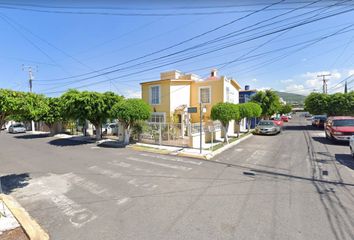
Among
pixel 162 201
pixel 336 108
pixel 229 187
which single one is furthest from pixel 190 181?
pixel 336 108

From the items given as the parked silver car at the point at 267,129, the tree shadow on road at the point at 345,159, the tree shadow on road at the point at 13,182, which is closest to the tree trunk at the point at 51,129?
the tree shadow on road at the point at 13,182

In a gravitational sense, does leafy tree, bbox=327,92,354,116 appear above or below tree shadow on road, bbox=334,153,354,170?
above

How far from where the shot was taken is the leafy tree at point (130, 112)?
14.6m

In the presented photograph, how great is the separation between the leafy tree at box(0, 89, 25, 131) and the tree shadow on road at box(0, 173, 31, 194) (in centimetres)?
231

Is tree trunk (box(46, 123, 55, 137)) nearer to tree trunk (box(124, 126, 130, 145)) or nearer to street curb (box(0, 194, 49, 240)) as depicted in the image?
tree trunk (box(124, 126, 130, 145))

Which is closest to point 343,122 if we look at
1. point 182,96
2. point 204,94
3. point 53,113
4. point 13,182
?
point 204,94

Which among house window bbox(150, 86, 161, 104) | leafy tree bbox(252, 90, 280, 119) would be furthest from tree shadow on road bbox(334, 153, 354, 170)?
leafy tree bbox(252, 90, 280, 119)

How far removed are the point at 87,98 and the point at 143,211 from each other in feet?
45.9

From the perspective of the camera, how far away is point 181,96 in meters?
20.5

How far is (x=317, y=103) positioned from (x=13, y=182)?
3086 cm

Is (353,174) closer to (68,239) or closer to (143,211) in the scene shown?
→ (143,211)

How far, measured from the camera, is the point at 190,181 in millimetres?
6625

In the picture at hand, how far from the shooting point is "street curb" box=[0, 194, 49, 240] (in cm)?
364

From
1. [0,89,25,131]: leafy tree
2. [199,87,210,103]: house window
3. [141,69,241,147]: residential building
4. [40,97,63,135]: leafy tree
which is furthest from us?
[40,97,63,135]: leafy tree
